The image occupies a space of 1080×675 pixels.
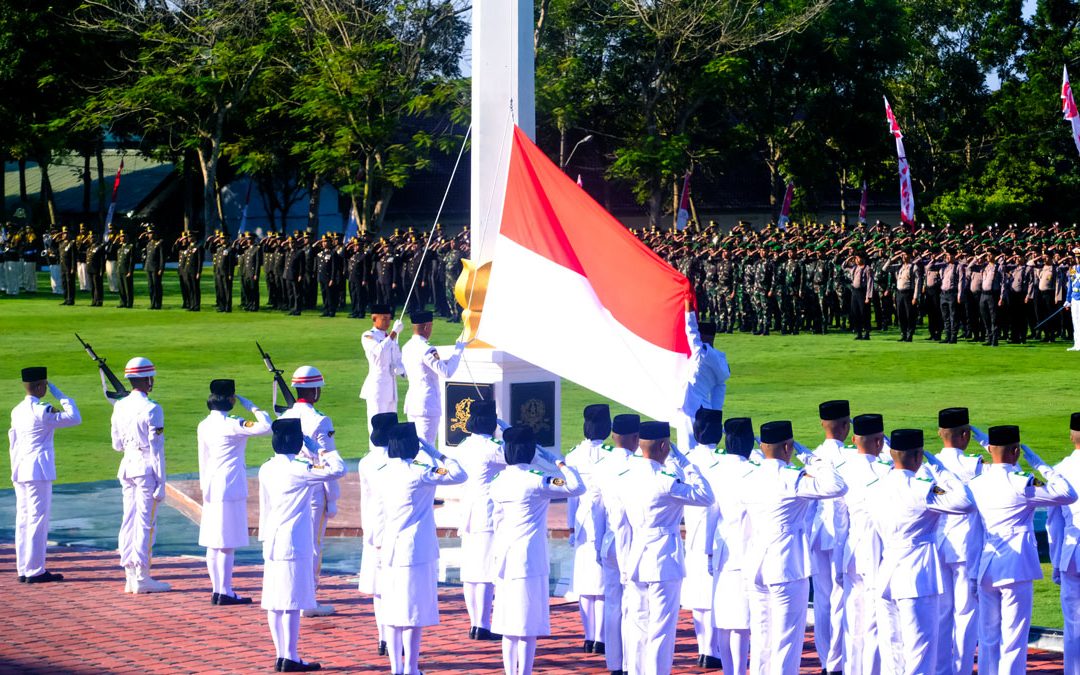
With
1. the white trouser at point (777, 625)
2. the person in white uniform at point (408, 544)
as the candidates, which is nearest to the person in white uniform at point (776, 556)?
the white trouser at point (777, 625)

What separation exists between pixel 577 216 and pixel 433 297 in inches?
792

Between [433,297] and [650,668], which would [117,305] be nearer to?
[433,297]

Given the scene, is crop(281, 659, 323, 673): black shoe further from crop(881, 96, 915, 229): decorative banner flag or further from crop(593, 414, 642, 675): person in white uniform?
crop(881, 96, 915, 229): decorative banner flag

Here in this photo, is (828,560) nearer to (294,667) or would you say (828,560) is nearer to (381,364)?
(294,667)

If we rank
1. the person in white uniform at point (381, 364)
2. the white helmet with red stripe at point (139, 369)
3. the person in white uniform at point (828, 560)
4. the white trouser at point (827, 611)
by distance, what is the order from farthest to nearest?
the person in white uniform at point (381, 364) < the white helmet with red stripe at point (139, 369) < the white trouser at point (827, 611) < the person in white uniform at point (828, 560)

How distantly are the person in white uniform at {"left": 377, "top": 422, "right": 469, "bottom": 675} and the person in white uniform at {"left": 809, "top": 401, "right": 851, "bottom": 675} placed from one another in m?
2.09

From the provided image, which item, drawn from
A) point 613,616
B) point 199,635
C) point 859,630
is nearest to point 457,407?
point 199,635

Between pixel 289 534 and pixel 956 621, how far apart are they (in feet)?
13.1

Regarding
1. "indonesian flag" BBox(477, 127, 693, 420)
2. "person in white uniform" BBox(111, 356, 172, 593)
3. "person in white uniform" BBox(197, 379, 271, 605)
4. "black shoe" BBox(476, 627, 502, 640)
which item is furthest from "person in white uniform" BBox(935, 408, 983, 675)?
"person in white uniform" BBox(111, 356, 172, 593)

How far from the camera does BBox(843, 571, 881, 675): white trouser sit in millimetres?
9125

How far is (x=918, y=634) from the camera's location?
8.64 m

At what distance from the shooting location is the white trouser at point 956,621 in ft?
28.8

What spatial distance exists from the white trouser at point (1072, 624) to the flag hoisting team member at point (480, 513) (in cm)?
346

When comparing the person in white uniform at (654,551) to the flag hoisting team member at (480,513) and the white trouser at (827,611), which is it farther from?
the flag hoisting team member at (480,513)
